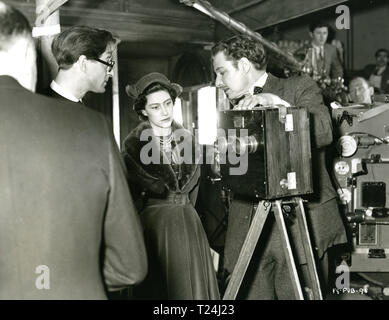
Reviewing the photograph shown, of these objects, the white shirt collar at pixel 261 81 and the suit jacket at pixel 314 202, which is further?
the white shirt collar at pixel 261 81

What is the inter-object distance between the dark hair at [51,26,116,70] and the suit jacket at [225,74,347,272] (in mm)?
1051

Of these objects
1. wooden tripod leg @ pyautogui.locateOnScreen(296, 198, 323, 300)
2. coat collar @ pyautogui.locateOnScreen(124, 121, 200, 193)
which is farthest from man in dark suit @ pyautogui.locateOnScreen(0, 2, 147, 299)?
coat collar @ pyautogui.locateOnScreen(124, 121, 200, 193)

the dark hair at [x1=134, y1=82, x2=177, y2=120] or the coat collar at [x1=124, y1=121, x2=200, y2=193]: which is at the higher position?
the dark hair at [x1=134, y1=82, x2=177, y2=120]

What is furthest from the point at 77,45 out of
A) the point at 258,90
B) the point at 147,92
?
the point at 258,90

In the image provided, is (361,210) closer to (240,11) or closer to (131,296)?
(131,296)

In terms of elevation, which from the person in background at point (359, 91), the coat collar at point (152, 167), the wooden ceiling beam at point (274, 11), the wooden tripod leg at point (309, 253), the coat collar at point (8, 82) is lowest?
the wooden tripod leg at point (309, 253)

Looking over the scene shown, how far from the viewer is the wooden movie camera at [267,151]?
2.31 m

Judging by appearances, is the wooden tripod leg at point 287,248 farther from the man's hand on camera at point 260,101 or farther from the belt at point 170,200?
the belt at point 170,200

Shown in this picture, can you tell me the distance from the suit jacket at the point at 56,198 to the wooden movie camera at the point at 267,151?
1.01 metres

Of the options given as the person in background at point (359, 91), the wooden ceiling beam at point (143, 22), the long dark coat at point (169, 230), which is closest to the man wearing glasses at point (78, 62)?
the long dark coat at point (169, 230)

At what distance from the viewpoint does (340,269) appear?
13.1 feet

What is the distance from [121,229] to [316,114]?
1.56 meters

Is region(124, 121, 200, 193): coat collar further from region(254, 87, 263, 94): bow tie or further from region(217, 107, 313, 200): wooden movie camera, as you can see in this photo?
region(254, 87, 263, 94): bow tie

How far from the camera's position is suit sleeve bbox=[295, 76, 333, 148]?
260 centimetres
